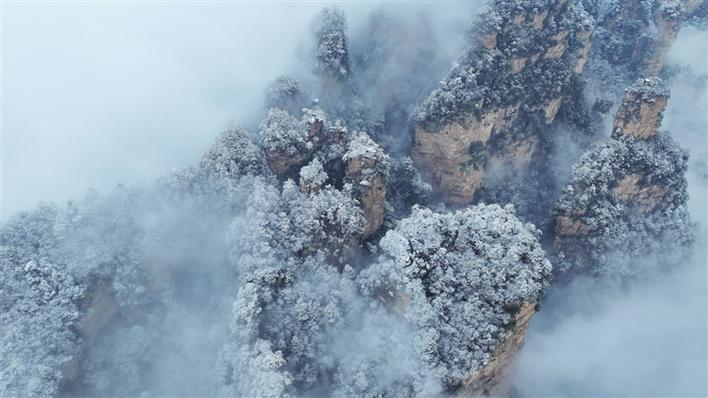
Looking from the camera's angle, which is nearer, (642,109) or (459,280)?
(459,280)

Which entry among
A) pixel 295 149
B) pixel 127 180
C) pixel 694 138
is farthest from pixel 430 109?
pixel 694 138

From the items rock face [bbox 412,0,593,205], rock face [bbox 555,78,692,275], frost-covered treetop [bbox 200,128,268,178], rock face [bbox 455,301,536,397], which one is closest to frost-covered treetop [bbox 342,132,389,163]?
frost-covered treetop [bbox 200,128,268,178]

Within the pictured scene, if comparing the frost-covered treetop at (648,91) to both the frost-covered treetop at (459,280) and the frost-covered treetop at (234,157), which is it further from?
the frost-covered treetop at (234,157)

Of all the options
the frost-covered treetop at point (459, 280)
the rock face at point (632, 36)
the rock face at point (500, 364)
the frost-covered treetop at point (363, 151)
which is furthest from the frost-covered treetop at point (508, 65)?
the rock face at point (500, 364)

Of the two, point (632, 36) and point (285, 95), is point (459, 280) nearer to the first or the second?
point (285, 95)

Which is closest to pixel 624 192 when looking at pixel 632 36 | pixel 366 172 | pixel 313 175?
pixel 366 172

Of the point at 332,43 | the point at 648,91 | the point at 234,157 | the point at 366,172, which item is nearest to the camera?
the point at 366,172
